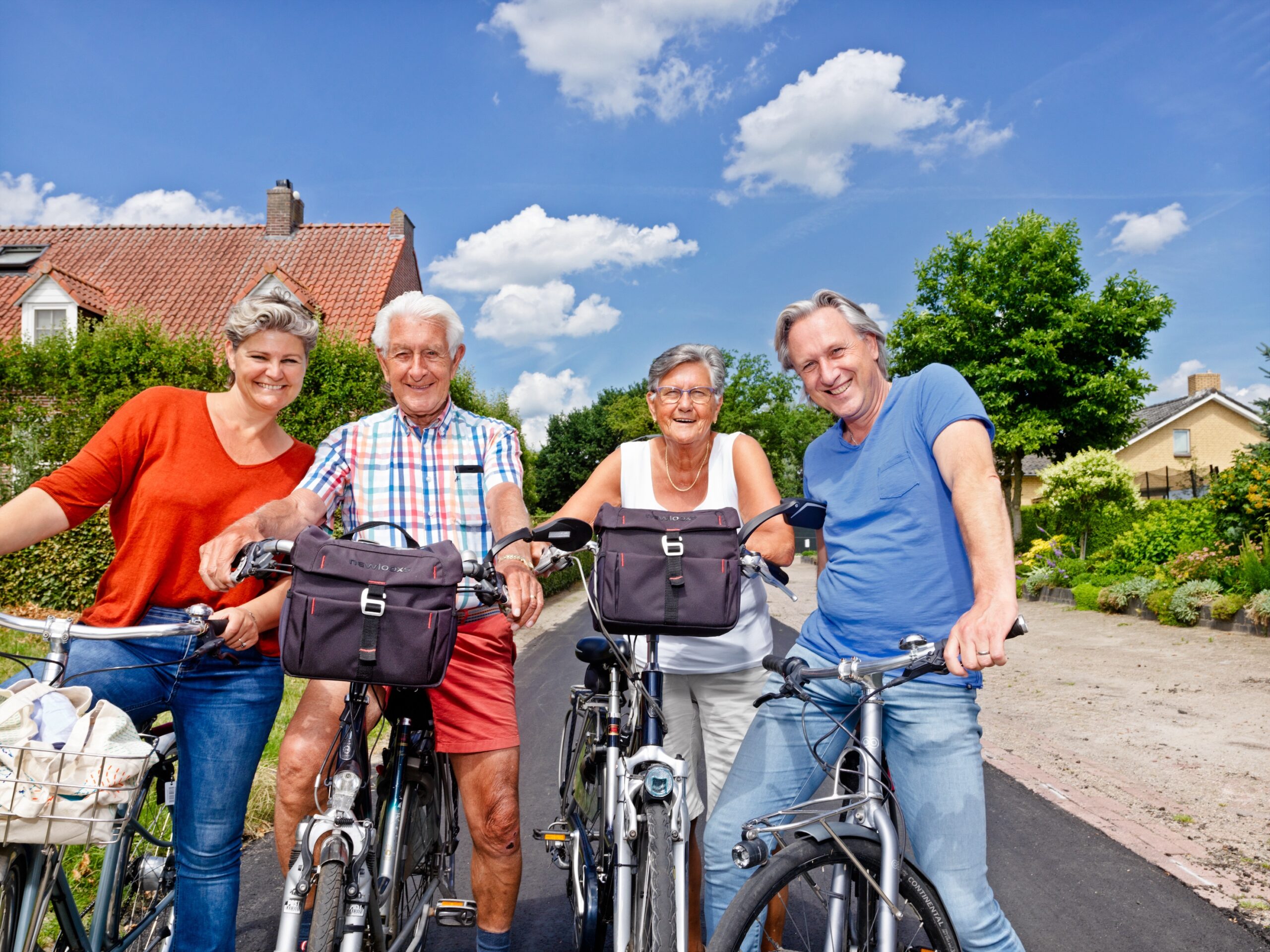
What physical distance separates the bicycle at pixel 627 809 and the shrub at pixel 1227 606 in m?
11.8

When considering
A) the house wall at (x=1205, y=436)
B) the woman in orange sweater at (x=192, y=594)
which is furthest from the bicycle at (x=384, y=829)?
the house wall at (x=1205, y=436)

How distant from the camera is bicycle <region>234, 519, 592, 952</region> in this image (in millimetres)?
1985

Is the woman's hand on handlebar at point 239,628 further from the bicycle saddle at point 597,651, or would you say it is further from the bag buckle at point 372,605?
the bicycle saddle at point 597,651

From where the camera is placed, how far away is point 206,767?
2539 mm

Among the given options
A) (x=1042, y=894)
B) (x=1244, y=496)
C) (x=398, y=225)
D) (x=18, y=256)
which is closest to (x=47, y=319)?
(x=18, y=256)

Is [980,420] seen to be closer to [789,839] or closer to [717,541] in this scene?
[717,541]

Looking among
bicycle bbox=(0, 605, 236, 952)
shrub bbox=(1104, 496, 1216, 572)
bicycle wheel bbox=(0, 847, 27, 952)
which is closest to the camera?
bicycle bbox=(0, 605, 236, 952)

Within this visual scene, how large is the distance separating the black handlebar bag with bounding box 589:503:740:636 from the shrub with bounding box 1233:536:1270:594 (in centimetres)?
1256

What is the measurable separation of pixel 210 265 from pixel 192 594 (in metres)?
26.4

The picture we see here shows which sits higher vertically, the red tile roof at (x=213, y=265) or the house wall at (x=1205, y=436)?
the red tile roof at (x=213, y=265)

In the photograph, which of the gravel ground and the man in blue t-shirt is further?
the gravel ground

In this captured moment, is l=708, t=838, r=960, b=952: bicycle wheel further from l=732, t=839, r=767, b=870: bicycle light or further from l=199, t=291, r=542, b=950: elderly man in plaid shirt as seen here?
l=199, t=291, r=542, b=950: elderly man in plaid shirt

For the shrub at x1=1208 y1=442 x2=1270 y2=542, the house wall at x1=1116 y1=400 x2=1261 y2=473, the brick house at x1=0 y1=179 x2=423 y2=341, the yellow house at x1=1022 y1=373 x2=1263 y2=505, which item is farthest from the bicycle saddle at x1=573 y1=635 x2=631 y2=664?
the house wall at x1=1116 y1=400 x2=1261 y2=473

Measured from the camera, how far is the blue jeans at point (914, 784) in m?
2.09
